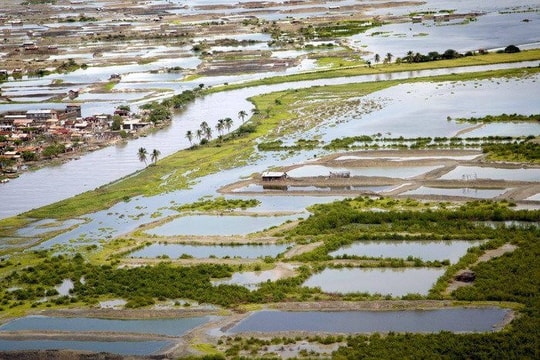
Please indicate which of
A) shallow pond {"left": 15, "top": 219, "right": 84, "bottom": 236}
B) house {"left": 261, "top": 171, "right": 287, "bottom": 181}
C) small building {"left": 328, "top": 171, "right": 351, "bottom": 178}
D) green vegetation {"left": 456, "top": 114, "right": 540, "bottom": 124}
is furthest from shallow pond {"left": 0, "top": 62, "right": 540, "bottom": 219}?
small building {"left": 328, "top": 171, "right": 351, "bottom": 178}

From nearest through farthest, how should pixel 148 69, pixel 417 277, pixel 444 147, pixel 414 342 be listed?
pixel 414 342, pixel 417 277, pixel 444 147, pixel 148 69

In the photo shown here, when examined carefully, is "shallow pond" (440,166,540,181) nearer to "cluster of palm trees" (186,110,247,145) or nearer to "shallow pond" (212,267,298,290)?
"shallow pond" (212,267,298,290)

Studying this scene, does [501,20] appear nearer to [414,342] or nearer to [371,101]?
[371,101]

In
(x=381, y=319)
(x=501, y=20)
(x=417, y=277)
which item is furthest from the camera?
(x=501, y=20)

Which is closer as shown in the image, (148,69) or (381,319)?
(381,319)

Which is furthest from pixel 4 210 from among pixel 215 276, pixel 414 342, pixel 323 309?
pixel 414 342

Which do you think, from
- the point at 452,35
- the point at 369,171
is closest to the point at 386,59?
the point at 452,35
